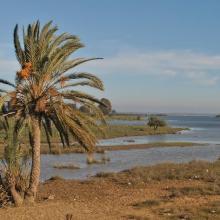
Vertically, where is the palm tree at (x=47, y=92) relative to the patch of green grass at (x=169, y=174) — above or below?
above

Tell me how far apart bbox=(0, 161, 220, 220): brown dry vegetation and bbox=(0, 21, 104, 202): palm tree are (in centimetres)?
201

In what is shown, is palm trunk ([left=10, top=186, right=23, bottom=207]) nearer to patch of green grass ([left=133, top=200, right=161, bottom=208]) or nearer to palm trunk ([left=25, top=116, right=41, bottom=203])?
palm trunk ([left=25, top=116, right=41, bottom=203])

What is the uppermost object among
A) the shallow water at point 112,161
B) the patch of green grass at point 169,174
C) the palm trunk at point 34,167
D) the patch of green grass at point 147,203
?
the palm trunk at point 34,167

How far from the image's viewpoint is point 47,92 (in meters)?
17.3

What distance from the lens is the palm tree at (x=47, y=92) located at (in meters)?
17.1

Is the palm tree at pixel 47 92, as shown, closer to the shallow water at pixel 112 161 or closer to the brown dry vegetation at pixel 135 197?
the brown dry vegetation at pixel 135 197

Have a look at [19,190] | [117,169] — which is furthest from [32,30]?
[117,169]

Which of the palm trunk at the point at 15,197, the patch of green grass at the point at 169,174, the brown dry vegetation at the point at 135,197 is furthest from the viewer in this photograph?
the patch of green grass at the point at 169,174

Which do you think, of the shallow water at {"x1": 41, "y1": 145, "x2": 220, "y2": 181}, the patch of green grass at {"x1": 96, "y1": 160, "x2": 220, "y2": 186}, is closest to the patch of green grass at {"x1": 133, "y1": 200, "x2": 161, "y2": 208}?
the patch of green grass at {"x1": 96, "y1": 160, "x2": 220, "y2": 186}

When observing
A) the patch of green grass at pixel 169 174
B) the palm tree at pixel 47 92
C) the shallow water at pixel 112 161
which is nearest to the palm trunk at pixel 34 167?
the palm tree at pixel 47 92

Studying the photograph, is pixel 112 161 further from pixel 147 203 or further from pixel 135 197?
pixel 147 203

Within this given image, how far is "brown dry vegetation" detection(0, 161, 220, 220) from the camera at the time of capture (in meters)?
15.7

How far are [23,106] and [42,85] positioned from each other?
1027mm

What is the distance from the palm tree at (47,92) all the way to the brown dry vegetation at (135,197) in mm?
2009
